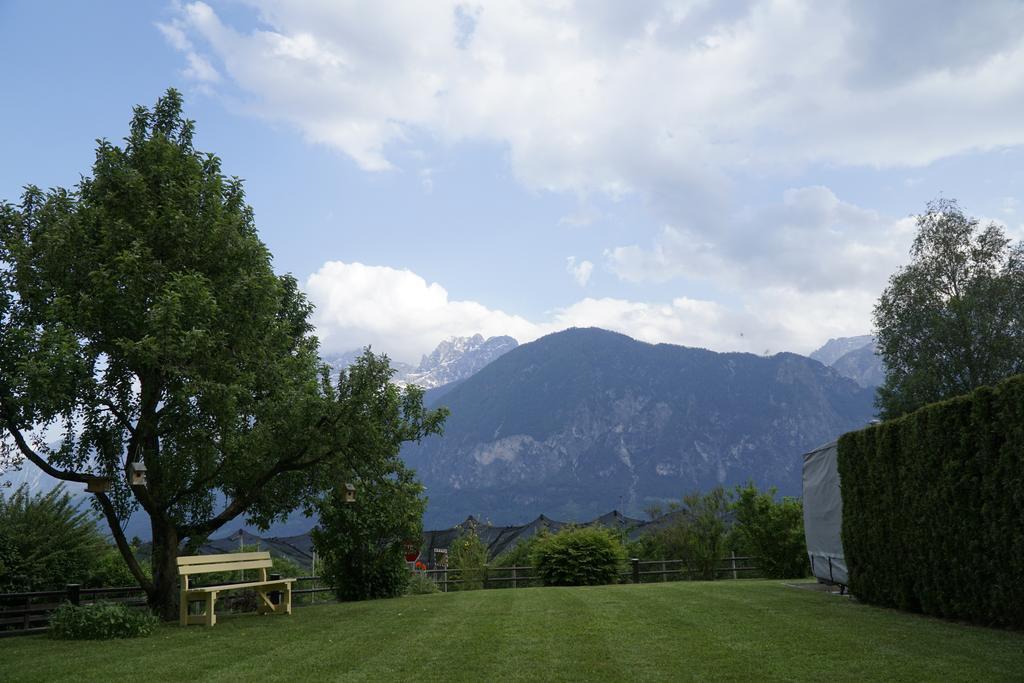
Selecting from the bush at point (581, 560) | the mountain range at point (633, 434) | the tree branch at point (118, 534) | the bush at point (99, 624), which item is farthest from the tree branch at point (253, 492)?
the mountain range at point (633, 434)

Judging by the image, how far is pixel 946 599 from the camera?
A: 8633 mm

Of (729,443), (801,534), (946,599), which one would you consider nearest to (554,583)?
(801,534)

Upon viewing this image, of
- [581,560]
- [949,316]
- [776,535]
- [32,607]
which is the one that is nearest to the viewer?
[32,607]

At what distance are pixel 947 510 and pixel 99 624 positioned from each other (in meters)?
9.78

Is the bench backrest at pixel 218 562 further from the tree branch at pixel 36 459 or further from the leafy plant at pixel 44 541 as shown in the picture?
the leafy plant at pixel 44 541

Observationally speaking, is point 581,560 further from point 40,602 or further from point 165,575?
point 40,602

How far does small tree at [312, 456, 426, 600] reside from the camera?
14.8m

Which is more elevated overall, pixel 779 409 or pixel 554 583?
pixel 779 409

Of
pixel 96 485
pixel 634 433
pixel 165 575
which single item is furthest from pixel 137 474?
pixel 634 433

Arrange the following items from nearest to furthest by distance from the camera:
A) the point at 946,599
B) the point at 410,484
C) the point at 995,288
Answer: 1. the point at 946,599
2. the point at 410,484
3. the point at 995,288

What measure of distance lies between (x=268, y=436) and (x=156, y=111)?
567 centimetres

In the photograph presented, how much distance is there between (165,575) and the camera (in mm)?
11664

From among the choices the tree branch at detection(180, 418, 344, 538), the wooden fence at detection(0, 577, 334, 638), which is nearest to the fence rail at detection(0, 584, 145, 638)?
the wooden fence at detection(0, 577, 334, 638)

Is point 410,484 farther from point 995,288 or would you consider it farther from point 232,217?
point 995,288
